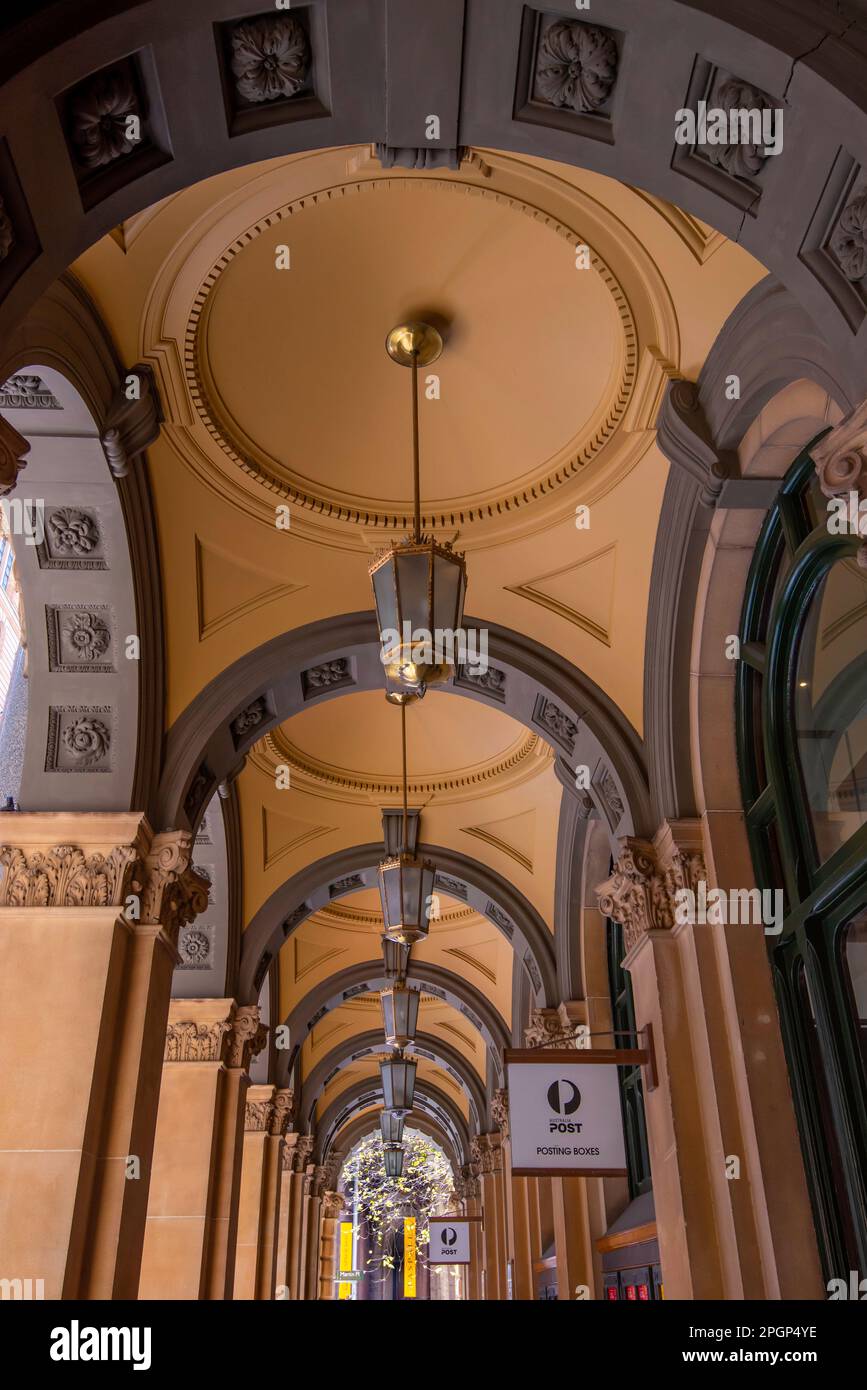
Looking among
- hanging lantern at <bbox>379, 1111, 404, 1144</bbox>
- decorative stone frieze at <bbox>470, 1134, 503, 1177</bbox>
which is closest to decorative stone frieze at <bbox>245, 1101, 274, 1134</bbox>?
decorative stone frieze at <bbox>470, 1134, 503, 1177</bbox>

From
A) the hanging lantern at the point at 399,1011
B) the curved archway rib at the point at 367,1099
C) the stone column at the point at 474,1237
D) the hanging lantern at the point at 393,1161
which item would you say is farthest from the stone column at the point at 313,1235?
the hanging lantern at the point at 399,1011

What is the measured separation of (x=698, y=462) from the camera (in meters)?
5.91

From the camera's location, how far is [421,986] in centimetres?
1720

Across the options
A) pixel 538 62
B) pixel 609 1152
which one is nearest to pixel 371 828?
pixel 609 1152

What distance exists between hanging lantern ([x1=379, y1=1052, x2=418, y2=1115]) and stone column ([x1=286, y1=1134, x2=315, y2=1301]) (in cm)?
355

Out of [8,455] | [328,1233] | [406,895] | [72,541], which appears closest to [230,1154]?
[406,895]

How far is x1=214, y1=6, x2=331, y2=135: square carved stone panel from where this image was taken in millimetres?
3322

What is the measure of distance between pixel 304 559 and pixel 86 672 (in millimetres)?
1838

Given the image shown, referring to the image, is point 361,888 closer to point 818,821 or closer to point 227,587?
point 227,587

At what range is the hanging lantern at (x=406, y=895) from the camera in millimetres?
8375

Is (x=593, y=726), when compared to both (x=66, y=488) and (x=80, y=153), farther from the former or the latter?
(x=80, y=153)

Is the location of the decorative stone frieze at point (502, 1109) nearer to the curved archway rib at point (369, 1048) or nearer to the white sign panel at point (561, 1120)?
the curved archway rib at point (369, 1048)

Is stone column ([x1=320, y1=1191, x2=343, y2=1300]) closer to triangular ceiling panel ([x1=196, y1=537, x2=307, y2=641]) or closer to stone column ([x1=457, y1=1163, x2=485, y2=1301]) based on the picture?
stone column ([x1=457, y1=1163, x2=485, y2=1301])

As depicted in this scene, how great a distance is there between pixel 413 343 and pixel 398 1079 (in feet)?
42.3
